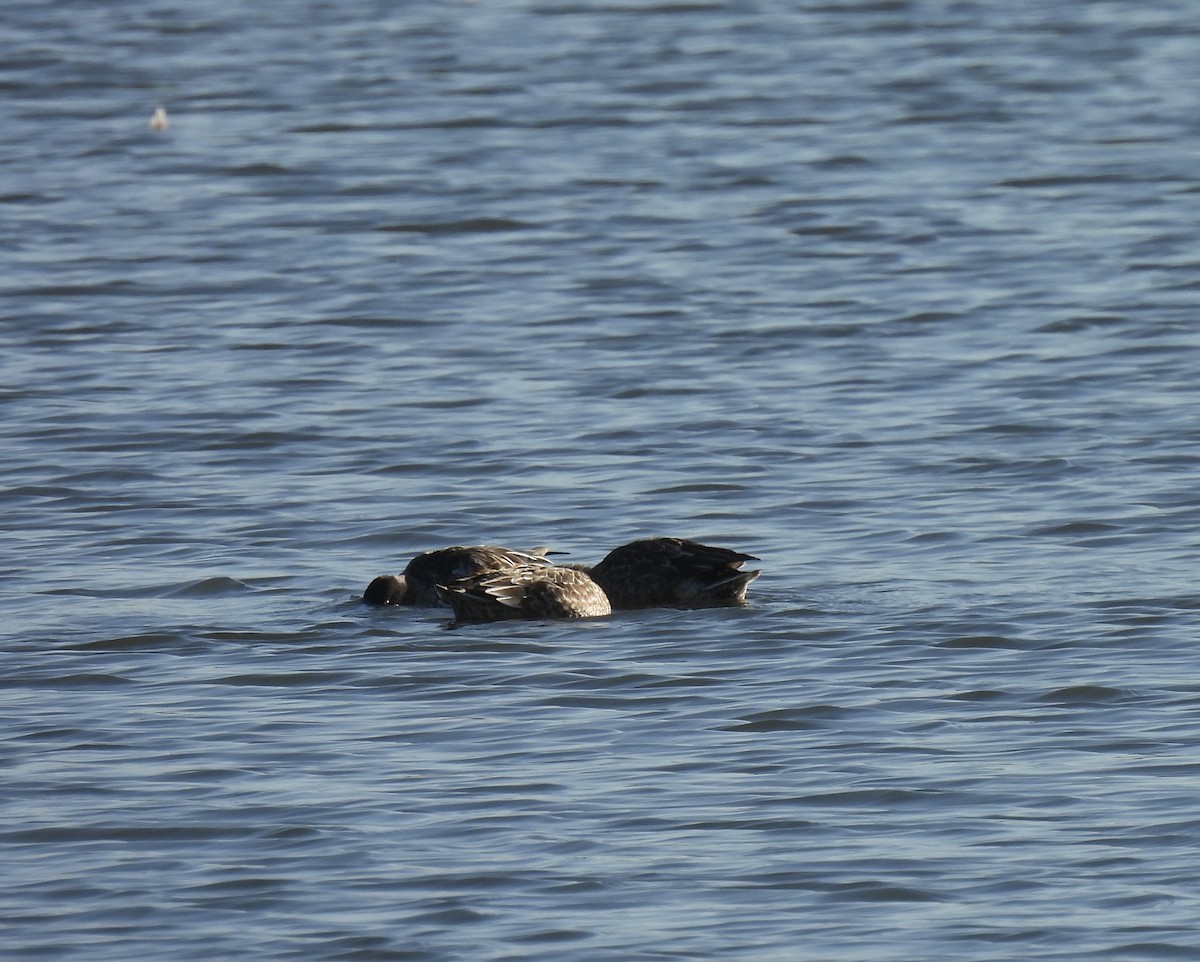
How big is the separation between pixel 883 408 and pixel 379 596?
435 centimetres

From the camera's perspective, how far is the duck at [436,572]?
34.6 feet

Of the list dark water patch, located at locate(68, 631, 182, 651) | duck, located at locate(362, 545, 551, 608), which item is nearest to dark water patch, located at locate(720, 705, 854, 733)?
duck, located at locate(362, 545, 551, 608)

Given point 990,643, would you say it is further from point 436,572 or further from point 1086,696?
point 436,572

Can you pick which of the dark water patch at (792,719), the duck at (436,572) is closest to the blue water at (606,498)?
the dark water patch at (792,719)

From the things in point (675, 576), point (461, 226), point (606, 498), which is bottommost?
point (606, 498)

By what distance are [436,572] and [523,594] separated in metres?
0.42

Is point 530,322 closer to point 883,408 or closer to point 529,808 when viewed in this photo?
point 883,408

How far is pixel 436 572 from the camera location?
1067 centimetres

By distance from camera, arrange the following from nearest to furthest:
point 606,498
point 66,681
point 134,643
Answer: point 66,681 < point 134,643 < point 606,498

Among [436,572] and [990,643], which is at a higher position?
[436,572]

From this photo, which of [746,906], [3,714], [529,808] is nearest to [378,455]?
[3,714]

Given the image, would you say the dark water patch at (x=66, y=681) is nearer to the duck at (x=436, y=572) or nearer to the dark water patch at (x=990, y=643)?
the duck at (x=436, y=572)

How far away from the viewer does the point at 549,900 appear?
7.12m

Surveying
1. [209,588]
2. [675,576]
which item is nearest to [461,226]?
[209,588]
